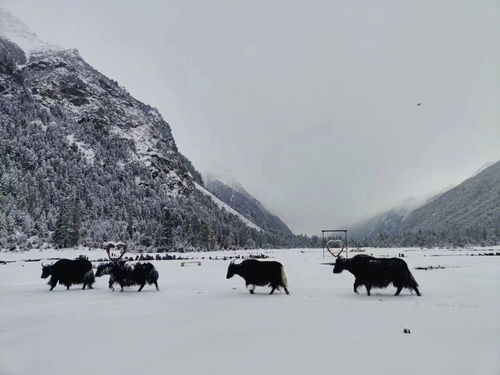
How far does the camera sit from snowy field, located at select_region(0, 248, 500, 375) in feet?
19.4

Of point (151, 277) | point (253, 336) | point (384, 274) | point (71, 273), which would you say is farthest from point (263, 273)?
point (71, 273)

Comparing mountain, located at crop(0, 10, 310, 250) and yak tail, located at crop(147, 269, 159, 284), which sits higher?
mountain, located at crop(0, 10, 310, 250)

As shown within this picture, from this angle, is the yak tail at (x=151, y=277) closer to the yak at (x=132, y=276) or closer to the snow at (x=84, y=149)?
the yak at (x=132, y=276)

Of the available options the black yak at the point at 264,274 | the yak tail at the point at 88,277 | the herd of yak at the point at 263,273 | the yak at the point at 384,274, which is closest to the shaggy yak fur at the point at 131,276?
the herd of yak at the point at 263,273

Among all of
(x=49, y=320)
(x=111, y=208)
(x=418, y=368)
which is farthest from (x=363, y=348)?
(x=111, y=208)

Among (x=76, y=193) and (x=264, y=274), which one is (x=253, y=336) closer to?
(x=264, y=274)

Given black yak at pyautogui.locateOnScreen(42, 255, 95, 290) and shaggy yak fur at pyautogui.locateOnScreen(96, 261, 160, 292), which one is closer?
shaggy yak fur at pyautogui.locateOnScreen(96, 261, 160, 292)

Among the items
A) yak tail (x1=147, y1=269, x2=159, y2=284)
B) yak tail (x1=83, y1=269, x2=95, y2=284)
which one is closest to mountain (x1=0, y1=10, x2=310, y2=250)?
yak tail (x1=83, y1=269, x2=95, y2=284)

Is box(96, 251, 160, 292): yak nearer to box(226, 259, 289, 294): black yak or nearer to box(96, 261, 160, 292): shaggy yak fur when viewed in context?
box(96, 261, 160, 292): shaggy yak fur

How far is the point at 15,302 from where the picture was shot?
44.7 feet

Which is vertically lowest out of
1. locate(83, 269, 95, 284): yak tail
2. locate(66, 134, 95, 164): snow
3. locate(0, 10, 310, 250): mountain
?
locate(83, 269, 95, 284): yak tail

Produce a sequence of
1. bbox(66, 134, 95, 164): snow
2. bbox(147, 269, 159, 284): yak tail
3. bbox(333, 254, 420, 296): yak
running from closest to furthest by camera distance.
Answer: bbox(333, 254, 420, 296): yak → bbox(147, 269, 159, 284): yak tail → bbox(66, 134, 95, 164): snow

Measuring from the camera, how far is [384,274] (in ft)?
49.0

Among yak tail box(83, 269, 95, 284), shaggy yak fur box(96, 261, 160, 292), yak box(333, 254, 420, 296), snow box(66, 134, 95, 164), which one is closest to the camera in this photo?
yak box(333, 254, 420, 296)
